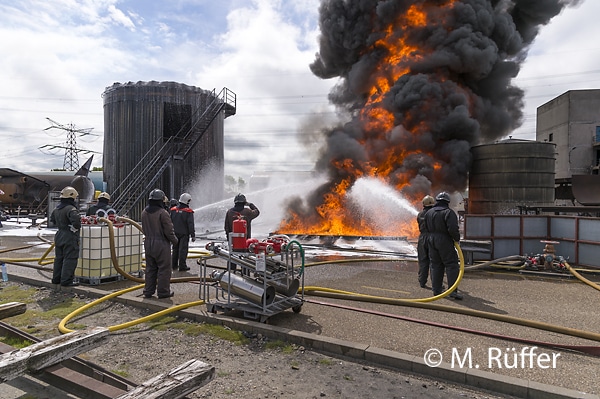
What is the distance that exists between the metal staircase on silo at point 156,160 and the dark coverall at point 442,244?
17.4 metres

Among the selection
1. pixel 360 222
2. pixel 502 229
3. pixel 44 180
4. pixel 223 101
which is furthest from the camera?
pixel 44 180

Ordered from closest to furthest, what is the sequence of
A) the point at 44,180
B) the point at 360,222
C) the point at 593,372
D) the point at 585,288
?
the point at 593,372 → the point at 585,288 → the point at 360,222 → the point at 44,180

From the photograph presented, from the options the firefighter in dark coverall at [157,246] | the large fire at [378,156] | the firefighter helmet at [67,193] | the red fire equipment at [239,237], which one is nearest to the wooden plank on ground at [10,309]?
the firefighter in dark coverall at [157,246]

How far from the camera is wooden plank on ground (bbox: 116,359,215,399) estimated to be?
2509 millimetres

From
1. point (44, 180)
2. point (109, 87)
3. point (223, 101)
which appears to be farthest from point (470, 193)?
point (44, 180)

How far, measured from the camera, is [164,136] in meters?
22.8

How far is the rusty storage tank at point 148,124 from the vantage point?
22438mm

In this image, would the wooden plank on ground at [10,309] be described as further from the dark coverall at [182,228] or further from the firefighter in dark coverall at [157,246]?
the dark coverall at [182,228]

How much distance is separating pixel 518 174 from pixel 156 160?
61.4 ft

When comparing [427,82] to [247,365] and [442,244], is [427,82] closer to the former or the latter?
[442,244]

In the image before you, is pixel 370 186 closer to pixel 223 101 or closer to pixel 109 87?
pixel 223 101

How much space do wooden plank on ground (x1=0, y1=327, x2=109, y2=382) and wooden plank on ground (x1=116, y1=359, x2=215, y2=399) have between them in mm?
864

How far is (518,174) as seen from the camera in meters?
18.1

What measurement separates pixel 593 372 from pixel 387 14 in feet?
67.8
